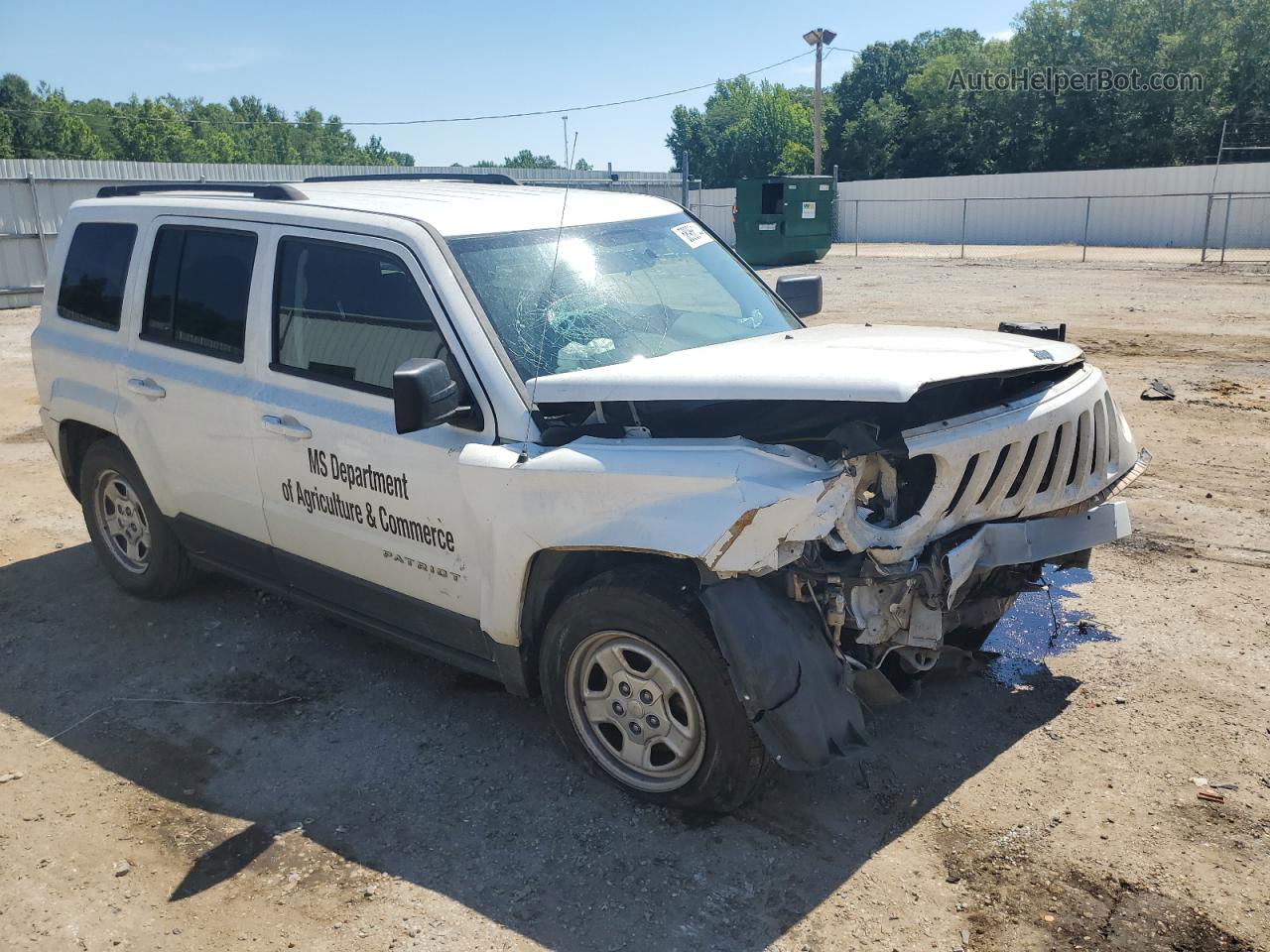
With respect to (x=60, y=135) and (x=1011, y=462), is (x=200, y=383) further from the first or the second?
(x=60, y=135)

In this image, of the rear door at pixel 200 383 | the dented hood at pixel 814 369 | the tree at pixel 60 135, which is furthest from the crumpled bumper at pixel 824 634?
the tree at pixel 60 135

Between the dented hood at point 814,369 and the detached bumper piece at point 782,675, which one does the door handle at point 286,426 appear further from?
the detached bumper piece at point 782,675

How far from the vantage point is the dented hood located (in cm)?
317

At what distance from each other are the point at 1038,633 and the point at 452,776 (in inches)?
110

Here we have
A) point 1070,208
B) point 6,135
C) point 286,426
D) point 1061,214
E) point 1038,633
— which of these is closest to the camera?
point 286,426

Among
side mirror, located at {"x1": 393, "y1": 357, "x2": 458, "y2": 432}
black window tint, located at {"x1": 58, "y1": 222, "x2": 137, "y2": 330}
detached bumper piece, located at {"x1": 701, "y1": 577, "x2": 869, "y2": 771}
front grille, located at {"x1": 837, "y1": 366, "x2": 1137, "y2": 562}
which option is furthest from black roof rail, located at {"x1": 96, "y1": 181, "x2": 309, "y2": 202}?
front grille, located at {"x1": 837, "y1": 366, "x2": 1137, "y2": 562}

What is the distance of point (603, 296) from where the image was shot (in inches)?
162

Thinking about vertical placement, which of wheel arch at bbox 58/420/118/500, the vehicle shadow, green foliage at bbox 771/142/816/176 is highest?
green foliage at bbox 771/142/816/176

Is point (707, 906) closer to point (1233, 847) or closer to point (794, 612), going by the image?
point (794, 612)

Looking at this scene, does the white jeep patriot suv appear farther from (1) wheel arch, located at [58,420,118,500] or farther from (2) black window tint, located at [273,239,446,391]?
(1) wheel arch, located at [58,420,118,500]

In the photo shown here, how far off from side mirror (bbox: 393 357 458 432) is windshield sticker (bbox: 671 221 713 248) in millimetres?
1757

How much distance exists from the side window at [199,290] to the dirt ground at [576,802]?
1512mm

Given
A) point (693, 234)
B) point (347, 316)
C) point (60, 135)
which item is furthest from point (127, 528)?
point (60, 135)

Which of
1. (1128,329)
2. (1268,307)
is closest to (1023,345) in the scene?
(1128,329)
